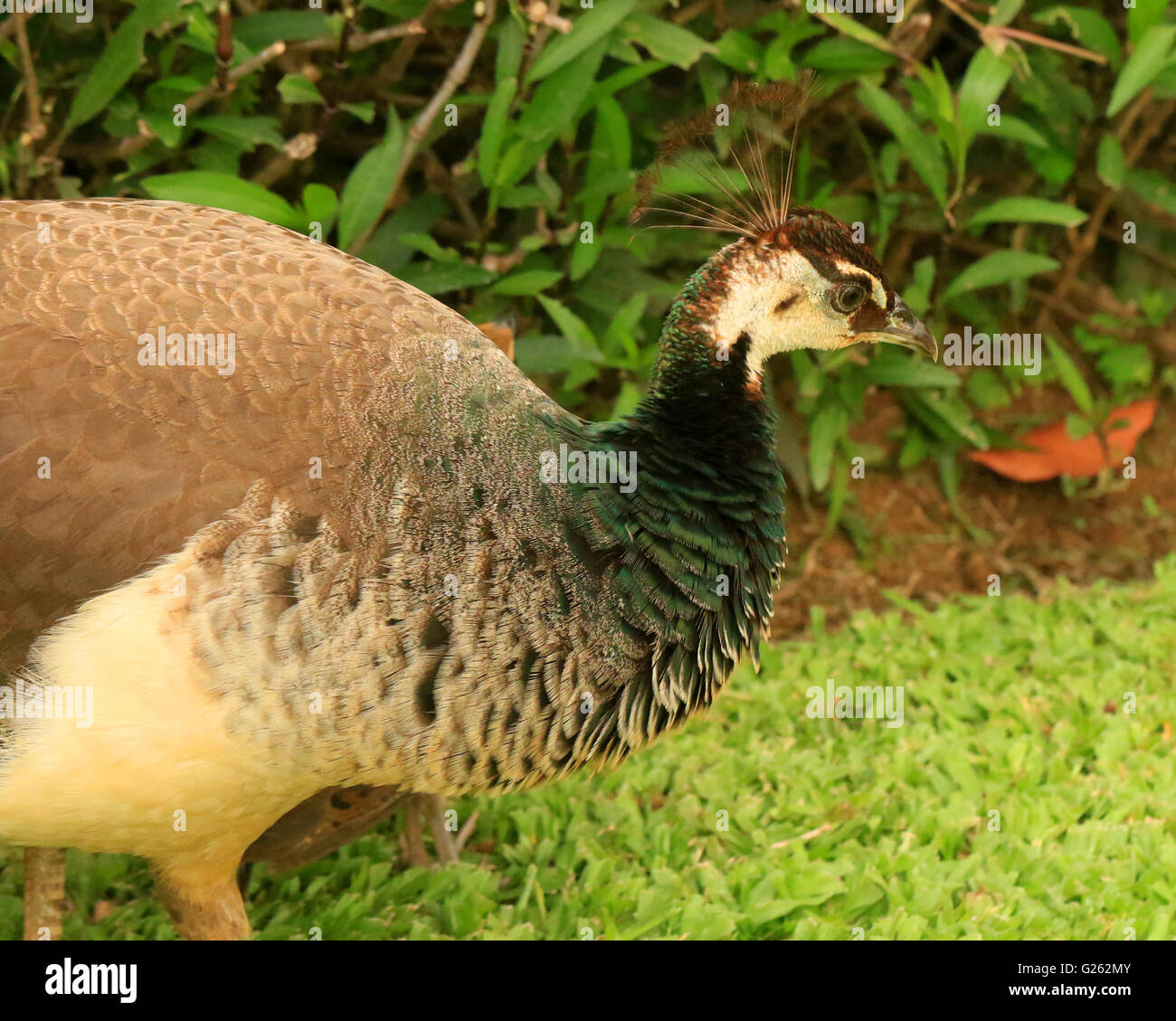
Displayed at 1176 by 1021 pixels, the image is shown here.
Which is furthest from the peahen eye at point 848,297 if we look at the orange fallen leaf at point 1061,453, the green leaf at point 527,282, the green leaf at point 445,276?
the orange fallen leaf at point 1061,453

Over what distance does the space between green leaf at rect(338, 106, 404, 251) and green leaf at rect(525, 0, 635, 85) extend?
399 millimetres

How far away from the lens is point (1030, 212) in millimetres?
3906

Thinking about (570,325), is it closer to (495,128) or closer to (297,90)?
(495,128)

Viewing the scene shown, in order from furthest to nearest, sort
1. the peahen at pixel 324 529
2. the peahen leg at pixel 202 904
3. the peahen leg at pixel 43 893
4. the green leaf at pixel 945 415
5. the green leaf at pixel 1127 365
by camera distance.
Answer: the green leaf at pixel 1127 365 < the green leaf at pixel 945 415 < the peahen leg at pixel 43 893 < the peahen leg at pixel 202 904 < the peahen at pixel 324 529

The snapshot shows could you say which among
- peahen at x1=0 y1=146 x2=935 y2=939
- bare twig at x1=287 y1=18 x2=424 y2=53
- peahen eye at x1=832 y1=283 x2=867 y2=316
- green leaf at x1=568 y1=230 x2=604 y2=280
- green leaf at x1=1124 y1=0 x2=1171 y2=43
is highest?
green leaf at x1=1124 y1=0 x2=1171 y2=43

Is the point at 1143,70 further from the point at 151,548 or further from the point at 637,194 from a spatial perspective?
the point at 151,548

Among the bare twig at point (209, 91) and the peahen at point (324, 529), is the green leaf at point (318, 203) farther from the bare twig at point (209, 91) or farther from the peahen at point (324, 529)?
the peahen at point (324, 529)

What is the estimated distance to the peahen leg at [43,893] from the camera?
2635mm

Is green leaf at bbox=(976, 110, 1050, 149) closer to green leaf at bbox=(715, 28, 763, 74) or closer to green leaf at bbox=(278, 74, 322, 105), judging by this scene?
green leaf at bbox=(715, 28, 763, 74)

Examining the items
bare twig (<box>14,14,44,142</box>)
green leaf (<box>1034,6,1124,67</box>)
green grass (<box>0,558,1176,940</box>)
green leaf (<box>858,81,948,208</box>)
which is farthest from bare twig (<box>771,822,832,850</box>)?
bare twig (<box>14,14,44,142</box>)

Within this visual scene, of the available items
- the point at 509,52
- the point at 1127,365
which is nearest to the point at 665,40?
the point at 509,52

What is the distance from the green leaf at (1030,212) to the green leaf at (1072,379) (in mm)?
548

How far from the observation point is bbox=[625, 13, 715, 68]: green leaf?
3459 millimetres

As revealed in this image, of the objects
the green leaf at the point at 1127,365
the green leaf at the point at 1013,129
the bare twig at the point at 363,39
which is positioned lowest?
the green leaf at the point at 1127,365
